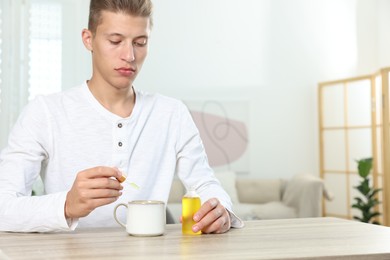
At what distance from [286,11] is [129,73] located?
16.4 feet

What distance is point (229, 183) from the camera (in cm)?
582

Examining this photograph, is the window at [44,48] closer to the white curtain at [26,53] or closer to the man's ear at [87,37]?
the white curtain at [26,53]

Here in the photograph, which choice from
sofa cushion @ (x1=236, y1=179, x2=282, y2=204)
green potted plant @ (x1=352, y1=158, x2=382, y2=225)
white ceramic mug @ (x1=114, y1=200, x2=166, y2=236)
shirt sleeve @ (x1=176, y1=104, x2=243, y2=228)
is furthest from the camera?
sofa cushion @ (x1=236, y1=179, x2=282, y2=204)

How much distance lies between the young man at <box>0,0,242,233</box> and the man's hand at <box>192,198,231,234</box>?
1.0 inches

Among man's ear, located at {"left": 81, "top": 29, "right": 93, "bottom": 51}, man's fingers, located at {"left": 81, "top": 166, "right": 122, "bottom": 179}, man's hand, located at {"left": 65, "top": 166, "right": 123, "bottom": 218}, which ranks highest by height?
man's ear, located at {"left": 81, "top": 29, "right": 93, "bottom": 51}

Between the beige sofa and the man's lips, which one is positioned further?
the beige sofa

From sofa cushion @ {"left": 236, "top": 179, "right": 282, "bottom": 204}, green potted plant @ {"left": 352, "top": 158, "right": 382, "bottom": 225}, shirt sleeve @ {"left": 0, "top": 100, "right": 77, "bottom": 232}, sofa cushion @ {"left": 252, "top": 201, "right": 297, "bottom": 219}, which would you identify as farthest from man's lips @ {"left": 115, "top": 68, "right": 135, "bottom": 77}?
sofa cushion @ {"left": 236, "top": 179, "right": 282, "bottom": 204}

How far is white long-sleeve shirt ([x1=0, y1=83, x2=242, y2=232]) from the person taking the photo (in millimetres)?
1724

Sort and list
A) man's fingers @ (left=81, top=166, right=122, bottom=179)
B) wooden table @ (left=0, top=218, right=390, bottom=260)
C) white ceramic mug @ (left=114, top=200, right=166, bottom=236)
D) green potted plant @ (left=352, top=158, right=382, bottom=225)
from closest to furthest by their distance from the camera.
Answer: wooden table @ (left=0, top=218, right=390, bottom=260)
man's fingers @ (left=81, top=166, right=122, bottom=179)
white ceramic mug @ (left=114, top=200, right=166, bottom=236)
green potted plant @ (left=352, top=158, right=382, bottom=225)

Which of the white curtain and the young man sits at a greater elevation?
the white curtain

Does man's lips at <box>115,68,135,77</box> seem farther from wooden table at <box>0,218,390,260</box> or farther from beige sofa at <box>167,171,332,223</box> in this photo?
A: beige sofa at <box>167,171,332,223</box>

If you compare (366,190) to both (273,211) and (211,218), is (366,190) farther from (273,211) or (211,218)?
(211,218)

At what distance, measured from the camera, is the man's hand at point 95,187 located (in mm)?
1382

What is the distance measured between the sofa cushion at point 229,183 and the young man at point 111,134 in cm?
383
